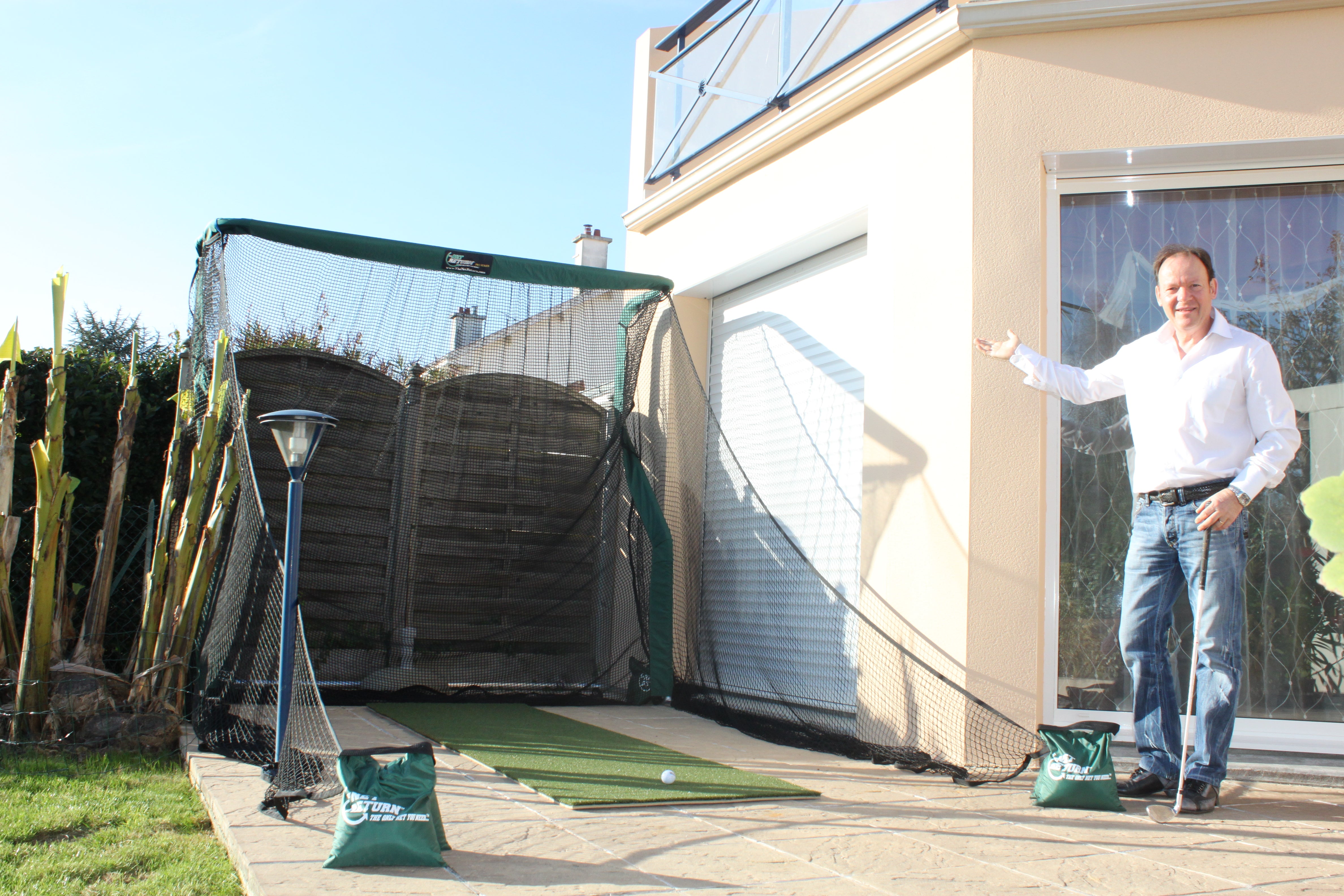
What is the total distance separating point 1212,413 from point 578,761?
248cm

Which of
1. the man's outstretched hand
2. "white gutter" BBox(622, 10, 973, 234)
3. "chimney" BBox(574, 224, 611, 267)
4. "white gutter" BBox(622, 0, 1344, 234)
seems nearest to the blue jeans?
the man's outstretched hand

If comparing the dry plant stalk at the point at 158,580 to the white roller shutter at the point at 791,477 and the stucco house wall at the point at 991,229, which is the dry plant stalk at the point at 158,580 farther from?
→ the stucco house wall at the point at 991,229

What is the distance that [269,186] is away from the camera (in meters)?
6.34

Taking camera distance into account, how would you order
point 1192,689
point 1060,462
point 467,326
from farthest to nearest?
point 467,326, point 1060,462, point 1192,689

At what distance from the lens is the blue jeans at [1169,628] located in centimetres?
285

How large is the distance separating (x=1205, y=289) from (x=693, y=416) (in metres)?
3.05

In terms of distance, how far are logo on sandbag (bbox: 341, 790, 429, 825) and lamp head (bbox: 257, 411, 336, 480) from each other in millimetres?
1059

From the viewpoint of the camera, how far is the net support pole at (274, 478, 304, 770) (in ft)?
9.47

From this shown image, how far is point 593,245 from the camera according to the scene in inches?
399

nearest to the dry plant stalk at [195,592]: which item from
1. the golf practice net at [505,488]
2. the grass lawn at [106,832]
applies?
the grass lawn at [106,832]

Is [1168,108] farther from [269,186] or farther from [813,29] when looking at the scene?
[269,186]

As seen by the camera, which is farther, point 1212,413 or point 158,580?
point 158,580

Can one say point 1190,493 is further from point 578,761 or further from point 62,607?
point 62,607

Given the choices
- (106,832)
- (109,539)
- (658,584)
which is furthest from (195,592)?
(658,584)
